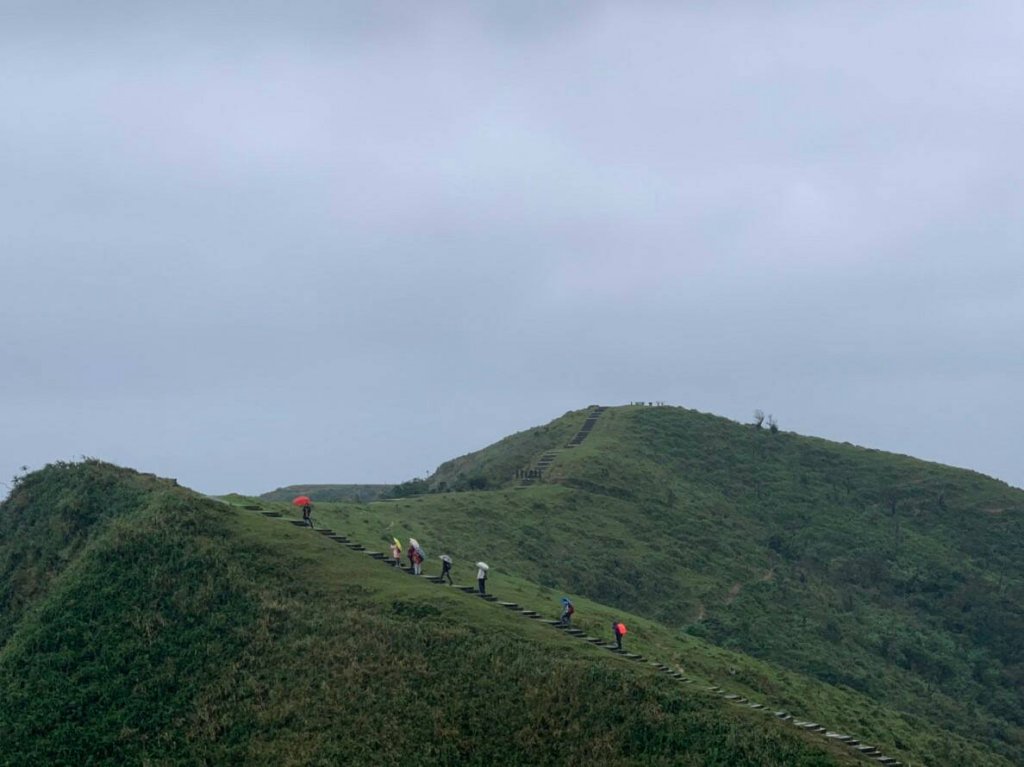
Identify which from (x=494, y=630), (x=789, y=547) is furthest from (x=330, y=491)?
(x=494, y=630)

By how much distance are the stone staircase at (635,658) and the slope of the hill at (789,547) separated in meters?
8.91

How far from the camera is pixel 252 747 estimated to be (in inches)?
1324

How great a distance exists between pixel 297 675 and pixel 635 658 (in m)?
12.5

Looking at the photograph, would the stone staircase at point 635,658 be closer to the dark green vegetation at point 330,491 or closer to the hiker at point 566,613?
the hiker at point 566,613

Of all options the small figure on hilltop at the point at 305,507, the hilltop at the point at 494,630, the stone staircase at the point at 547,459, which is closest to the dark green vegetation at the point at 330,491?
the stone staircase at the point at 547,459

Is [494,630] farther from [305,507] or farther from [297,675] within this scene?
[305,507]

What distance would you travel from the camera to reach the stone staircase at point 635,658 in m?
35.1

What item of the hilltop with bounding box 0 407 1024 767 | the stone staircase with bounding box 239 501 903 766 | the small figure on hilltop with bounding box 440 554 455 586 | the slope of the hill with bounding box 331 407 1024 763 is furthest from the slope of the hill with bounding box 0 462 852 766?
the slope of the hill with bounding box 331 407 1024 763

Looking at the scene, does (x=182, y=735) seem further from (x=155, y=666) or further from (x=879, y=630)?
(x=879, y=630)

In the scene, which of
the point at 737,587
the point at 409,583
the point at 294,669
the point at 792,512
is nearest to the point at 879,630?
the point at 737,587

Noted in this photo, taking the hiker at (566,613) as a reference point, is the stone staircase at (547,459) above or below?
above

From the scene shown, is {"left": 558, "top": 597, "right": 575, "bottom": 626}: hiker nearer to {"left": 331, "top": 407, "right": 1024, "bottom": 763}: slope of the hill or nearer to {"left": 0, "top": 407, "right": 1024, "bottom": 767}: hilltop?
{"left": 0, "top": 407, "right": 1024, "bottom": 767}: hilltop

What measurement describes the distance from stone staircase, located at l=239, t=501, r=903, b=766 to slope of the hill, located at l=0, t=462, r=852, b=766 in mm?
1331

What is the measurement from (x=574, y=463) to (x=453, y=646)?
57476 mm
